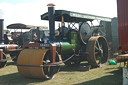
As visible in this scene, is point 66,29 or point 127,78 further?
point 66,29

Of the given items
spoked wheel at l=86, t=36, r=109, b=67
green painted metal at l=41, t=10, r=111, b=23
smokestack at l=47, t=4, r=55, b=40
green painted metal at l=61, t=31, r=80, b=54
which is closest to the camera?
smokestack at l=47, t=4, r=55, b=40

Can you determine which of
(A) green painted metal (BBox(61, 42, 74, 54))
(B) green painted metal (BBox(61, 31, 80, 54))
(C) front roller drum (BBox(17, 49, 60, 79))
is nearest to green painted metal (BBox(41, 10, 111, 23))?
(B) green painted metal (BBox(61, 31, 80, 54))

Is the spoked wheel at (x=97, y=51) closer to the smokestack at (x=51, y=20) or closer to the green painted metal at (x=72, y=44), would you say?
the green painted metal at (x=72, y=44)

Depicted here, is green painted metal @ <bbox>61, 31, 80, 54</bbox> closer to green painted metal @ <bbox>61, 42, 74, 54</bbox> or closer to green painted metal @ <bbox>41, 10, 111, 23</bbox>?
green painted metal @ <bbox>61, 42, 74, 54</bbox>

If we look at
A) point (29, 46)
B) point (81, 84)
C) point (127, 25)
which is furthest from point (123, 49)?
point (29, 46)

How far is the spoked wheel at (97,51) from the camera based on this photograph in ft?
25.5

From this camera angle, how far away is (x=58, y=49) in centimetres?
684

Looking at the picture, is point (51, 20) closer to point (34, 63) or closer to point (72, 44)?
point (72, 44)

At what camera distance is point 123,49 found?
6.36m

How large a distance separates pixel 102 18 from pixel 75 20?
1585 millimetres

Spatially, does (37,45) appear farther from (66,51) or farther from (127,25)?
(127,25)

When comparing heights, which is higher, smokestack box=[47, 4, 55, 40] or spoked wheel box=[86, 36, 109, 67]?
smokestack box=[47, 4, 55, 40]

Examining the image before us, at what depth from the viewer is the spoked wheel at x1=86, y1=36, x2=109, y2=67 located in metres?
7.78

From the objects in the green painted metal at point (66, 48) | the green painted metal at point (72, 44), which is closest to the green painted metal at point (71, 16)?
the green painted metal at point (72, 44)
